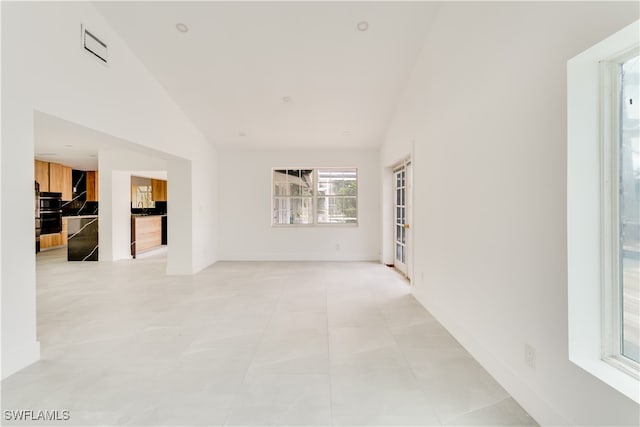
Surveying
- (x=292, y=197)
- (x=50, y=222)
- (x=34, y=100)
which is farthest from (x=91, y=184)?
(x=34, y=100)

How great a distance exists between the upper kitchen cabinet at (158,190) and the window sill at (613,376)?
10.8m

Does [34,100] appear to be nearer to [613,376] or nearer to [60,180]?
[613,376]

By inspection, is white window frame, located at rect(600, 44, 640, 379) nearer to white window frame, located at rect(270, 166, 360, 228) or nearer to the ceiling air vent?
the ceiling air vent

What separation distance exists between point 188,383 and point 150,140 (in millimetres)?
3243

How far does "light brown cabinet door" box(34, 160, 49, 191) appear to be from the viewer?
7864 millimetres

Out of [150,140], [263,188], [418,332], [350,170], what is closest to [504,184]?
[418,332]

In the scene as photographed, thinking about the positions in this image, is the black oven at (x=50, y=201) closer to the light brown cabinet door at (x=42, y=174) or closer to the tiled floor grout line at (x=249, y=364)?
the light brown cabinet door at (x=42, y=174)

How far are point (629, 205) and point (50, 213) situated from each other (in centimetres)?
1118

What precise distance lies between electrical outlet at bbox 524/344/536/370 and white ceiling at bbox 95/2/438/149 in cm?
322

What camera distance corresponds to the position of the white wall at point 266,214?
6.78m

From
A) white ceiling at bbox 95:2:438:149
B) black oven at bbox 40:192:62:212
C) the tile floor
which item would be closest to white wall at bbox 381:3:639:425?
the tile floor

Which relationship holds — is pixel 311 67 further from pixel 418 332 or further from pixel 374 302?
pixel 418 332

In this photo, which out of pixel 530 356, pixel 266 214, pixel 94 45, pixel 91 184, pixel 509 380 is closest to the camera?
pixel 530 356

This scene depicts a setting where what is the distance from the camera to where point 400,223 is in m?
5.80
